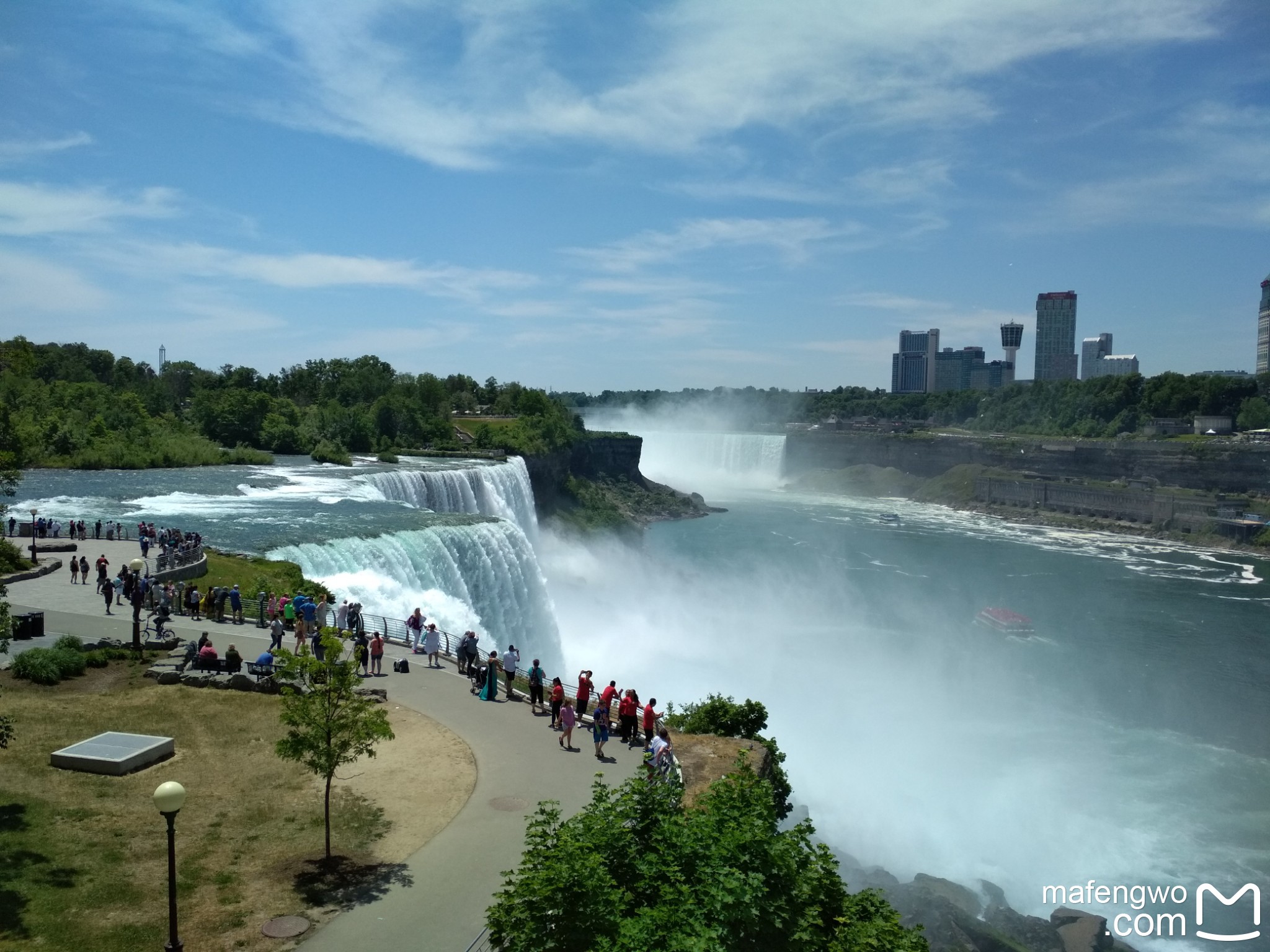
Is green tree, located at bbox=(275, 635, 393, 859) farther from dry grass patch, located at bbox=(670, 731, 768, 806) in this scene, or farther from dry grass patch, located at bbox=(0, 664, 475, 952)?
dry grass patch, located at bbox=(670, 731, 768, 806)

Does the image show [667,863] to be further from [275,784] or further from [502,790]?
[275,784]

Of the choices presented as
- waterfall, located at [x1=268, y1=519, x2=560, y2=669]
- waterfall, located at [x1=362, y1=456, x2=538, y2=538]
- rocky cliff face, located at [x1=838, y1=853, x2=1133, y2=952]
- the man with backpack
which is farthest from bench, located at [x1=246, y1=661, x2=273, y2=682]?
waterfall, located at [x1=362, y1=456, x2=538, y2=538]

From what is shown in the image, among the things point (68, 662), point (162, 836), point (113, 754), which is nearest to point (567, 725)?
point (162, 836)

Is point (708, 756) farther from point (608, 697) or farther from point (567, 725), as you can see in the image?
point (567, 725)

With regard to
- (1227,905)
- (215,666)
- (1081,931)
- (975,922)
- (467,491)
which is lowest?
(1227,905)

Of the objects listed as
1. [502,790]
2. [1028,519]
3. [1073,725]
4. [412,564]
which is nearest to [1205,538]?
[1028,519]
